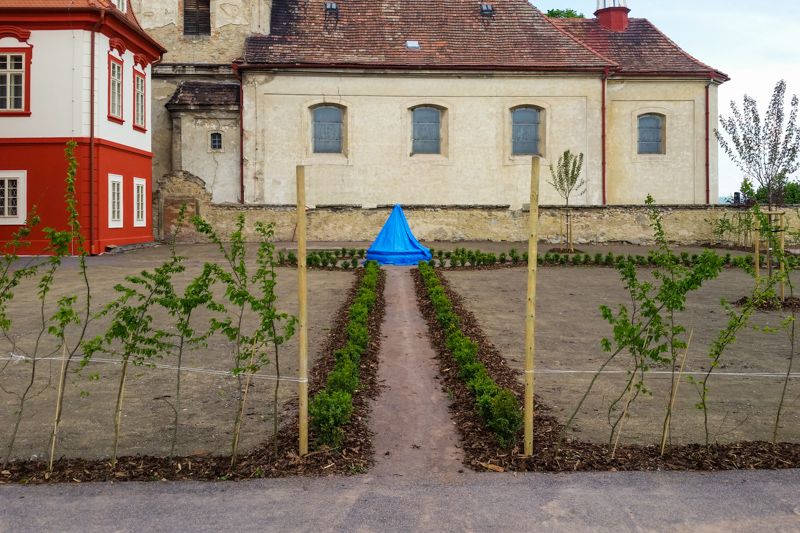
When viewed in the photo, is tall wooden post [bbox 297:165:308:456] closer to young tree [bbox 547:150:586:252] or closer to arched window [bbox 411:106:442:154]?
young tree [bbox 547:150:586:252]

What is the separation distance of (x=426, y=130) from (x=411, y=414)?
78.5 ft

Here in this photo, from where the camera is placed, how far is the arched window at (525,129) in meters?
29.8

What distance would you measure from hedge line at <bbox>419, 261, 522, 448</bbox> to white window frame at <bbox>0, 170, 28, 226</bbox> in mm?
15876

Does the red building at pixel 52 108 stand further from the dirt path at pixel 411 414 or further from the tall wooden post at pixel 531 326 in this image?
the tall wooden post at pixel 531 326

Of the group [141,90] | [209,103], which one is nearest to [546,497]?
[141,90]

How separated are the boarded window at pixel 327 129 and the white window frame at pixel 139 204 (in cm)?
688

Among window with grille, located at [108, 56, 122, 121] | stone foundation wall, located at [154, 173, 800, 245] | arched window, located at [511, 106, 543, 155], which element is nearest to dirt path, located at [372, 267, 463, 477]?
stone foundation wall, located at [154, 173, 800, 245]

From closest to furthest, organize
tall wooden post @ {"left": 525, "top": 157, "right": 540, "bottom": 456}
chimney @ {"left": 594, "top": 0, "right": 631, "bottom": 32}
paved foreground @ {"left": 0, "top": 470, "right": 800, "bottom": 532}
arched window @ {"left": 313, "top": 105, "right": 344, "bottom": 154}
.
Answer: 1. paved foreground @ {"left": 0, "top": 470, "right": 800, "bottom": 532}
2. tall wooden post @ {"left": 525, "top": 157, "right": 540, "bottom": 456}
3. arched window @ {"left": 313, "top": 105, "right": 344, "bottom": 154}
4. chimney @ {"left": 594, "top": 0, "right": 631, "bottom": 32}

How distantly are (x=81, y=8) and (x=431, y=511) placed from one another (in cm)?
2058

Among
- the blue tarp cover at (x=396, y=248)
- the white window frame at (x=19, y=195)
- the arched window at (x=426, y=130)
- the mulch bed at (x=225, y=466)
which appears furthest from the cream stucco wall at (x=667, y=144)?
the mulch bed at (x=225, y=466)

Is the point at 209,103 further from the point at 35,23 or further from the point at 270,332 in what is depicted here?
the point at 270,332

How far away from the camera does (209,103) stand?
28.4 meters

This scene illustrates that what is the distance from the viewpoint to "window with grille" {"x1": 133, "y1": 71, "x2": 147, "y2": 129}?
24.6 meters

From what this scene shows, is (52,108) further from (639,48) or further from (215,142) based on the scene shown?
(639,48)
